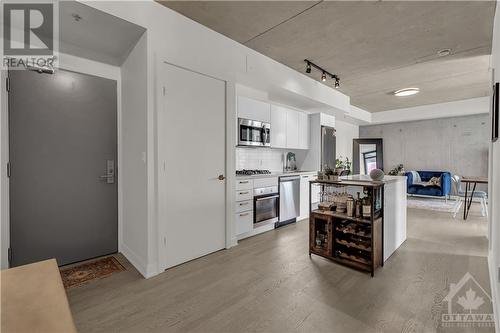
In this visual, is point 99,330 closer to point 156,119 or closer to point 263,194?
point 156,119

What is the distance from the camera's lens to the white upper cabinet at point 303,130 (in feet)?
17.3

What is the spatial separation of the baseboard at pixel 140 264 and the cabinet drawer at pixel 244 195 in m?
1.43

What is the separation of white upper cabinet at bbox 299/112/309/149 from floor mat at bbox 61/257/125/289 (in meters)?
4.03

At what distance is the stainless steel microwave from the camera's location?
3.94m

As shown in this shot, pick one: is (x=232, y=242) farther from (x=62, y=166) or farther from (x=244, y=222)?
(x=62, y=166)

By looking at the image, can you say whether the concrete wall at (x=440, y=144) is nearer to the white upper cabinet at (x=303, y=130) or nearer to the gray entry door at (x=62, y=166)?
the white upper cabinet at (x=303, y=130)

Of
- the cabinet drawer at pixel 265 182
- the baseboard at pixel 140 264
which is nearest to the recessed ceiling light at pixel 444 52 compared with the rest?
the cabinet drawer at pixel 265 182

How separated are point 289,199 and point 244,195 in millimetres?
1134

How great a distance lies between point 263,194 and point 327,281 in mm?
1756

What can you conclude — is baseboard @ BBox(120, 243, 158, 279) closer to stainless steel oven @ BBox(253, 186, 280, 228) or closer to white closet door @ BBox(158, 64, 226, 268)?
white closet door @ BBox(158, 64, 226, 268)

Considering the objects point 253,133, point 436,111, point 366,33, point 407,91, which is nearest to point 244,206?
point 253,133

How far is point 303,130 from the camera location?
5363mm

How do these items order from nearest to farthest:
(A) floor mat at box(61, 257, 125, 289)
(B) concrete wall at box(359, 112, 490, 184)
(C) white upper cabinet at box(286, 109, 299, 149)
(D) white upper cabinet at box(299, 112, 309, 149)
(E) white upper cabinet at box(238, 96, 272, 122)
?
(A) floor mat at box(61, 257, 125, 289), (E) white upper cabinet at box(238, 96, 272, 122), (C) white upper cabinet at box(286, 109, 299, 149), (D) white upper cabinet at box(299, 112, 309, 149), (B) concrete wall at box(359, 112, 490, 184)

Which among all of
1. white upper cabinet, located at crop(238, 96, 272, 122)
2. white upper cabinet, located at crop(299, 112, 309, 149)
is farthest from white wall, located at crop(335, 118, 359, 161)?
white upper cabinet, located at crop(238, 96, 272, 122)
